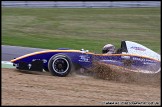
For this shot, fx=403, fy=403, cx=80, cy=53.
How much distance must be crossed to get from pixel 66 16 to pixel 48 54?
63.7ft

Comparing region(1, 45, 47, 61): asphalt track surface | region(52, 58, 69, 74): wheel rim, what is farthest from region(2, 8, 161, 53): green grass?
region(52, 58, 69, 74): wheel rim

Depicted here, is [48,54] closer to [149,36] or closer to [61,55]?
[61,55]

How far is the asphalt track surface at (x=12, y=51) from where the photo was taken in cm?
1433

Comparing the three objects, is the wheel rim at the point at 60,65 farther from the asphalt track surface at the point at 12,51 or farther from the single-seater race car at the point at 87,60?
the asphalt track surface at the point at 12,51

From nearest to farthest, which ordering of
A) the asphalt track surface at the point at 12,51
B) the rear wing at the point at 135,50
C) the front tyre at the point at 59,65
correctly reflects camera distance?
1. the front tyre at the point at 59,65
2. the rear wing at the point at 135,50
3. the asphalt track surface at the point at 12,51

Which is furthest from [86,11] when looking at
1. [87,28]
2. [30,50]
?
[30,50]

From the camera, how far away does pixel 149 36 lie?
2231cm

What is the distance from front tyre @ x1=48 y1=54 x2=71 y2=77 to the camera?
1110 cm

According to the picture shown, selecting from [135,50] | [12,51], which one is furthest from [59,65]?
→ [12,51]

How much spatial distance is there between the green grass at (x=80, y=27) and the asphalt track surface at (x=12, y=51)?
1.14 metres

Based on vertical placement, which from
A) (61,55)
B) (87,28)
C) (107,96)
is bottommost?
(107,96)

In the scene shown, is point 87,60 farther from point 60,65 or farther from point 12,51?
point 12,51

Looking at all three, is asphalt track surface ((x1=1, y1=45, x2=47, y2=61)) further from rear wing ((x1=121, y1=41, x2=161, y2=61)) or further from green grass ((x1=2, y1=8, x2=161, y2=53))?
rear wing ((x1=121, y1=41, x2=161, y2=61))

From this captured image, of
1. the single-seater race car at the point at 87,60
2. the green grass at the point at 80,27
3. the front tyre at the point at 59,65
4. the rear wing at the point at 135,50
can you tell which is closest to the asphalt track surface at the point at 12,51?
the green grass at the point at 80,27
